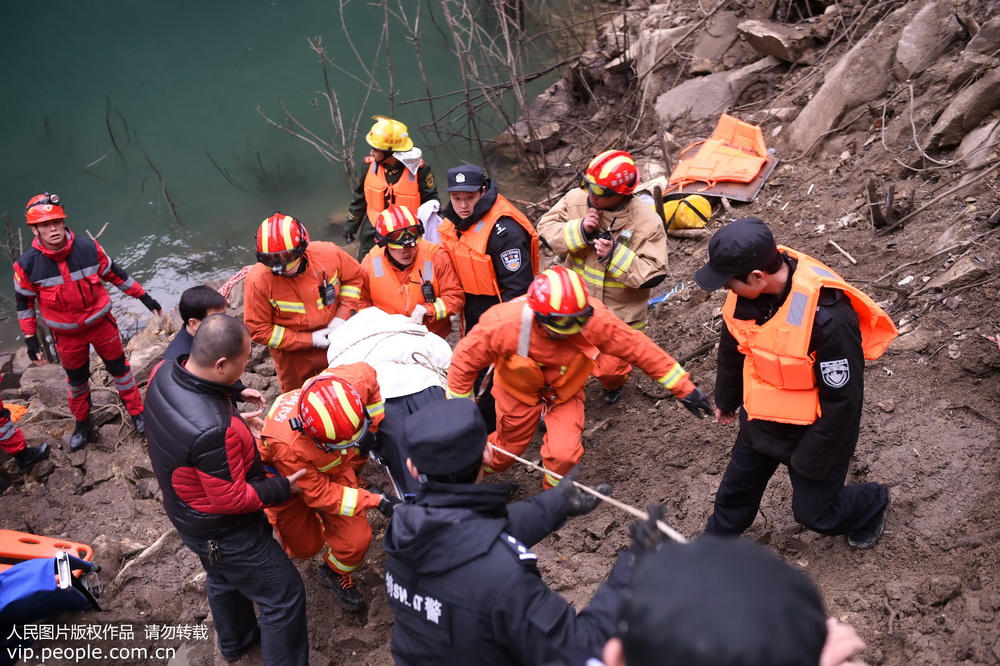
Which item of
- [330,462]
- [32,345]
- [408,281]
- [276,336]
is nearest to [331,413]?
[330,462]

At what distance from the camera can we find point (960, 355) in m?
4.28

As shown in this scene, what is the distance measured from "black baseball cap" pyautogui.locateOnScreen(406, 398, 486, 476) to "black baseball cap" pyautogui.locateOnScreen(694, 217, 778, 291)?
1.23 m

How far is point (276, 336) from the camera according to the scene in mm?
5195

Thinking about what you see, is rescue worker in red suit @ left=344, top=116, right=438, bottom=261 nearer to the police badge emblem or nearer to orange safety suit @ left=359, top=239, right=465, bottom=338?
orange safety suit @ left=359, top=239, right=465, bottom=338

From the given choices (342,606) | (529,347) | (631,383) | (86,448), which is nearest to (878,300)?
(631,383)

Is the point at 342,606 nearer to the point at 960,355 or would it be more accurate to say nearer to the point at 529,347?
the point at 529,347

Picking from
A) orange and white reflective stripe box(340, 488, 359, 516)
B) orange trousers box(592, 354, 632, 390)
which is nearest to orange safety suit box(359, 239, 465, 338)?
orange trousers box(592, 354, 632, 390)

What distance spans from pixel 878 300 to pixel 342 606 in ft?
Answer: 13.2

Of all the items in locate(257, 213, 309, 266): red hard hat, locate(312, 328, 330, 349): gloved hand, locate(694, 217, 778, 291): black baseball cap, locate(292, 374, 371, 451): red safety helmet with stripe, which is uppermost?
locate(694, 217, 778, 291): black baseball cap

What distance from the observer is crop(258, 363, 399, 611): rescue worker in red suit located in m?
3.72

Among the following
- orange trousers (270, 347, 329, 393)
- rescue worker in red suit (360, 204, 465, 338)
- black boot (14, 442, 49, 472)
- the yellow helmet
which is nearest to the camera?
rescue worker in red suit (360, 204, 465, 338)

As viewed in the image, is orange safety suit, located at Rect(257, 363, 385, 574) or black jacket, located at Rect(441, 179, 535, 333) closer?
orange safety suit, located at Rect(257, 363, 385, 574)

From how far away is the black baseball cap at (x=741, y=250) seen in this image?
3.02 metres

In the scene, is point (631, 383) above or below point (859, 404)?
below
